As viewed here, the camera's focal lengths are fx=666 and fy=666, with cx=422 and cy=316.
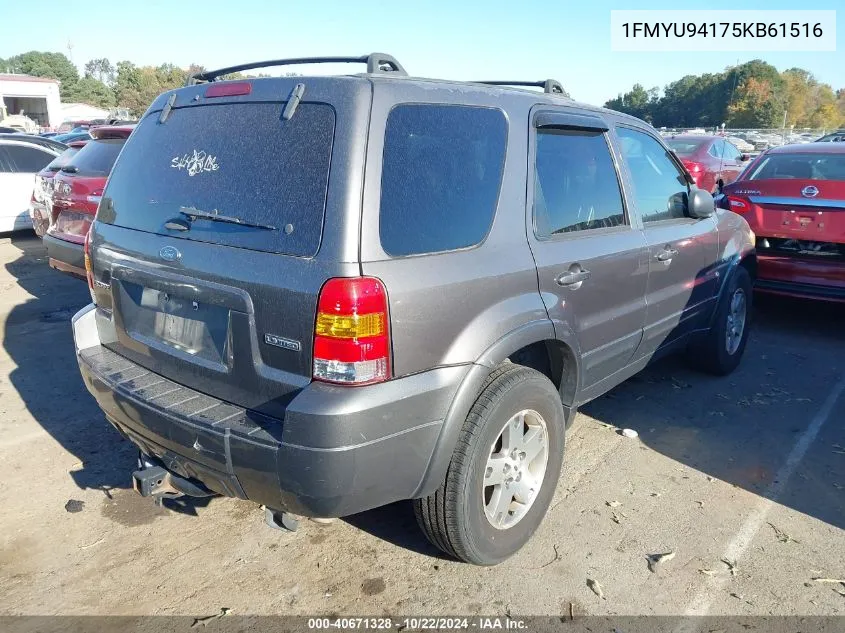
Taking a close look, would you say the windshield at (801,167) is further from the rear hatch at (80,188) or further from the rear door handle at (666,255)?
the rear hatch at (80,188)

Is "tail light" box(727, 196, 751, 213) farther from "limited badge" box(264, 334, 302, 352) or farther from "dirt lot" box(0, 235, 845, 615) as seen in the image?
"limited badge" box(264, 334, 302, 352)

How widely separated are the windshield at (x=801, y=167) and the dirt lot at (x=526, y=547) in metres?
2.68

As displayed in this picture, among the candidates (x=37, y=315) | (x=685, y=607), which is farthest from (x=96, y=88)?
(x=685, y=607)

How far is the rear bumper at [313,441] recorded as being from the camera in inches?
88.0

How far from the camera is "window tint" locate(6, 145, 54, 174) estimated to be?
10.4 m

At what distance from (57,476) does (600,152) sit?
3.44 metres

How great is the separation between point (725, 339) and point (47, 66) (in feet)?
396

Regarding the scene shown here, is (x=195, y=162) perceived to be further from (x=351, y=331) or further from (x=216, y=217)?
(x=351, y=331)

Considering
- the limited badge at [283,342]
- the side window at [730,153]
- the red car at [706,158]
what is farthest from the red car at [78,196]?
the side window at [730,153]

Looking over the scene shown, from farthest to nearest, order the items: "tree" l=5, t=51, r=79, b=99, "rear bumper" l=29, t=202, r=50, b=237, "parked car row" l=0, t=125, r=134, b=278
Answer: "tree" l=5, t=51, r=79, b=99 < "rear bumper" l=29, t=202, r=50, b=237 < "parked car row" l=0, t=125, r=134, b=278

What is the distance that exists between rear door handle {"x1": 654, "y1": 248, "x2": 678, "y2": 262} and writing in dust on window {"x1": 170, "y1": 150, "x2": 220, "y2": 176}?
98.5 inches

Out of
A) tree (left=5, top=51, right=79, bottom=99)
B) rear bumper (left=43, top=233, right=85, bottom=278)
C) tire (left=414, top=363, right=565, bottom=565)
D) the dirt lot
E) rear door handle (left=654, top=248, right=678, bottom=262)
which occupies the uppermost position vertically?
tree (left=5, top=51, right=79, bottom=99)

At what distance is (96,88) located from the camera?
306 ft

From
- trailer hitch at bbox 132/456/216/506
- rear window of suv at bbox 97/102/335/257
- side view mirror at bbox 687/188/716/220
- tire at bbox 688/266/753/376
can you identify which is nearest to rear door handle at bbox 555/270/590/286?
rear window of suv at bbox 97/102/335/257
